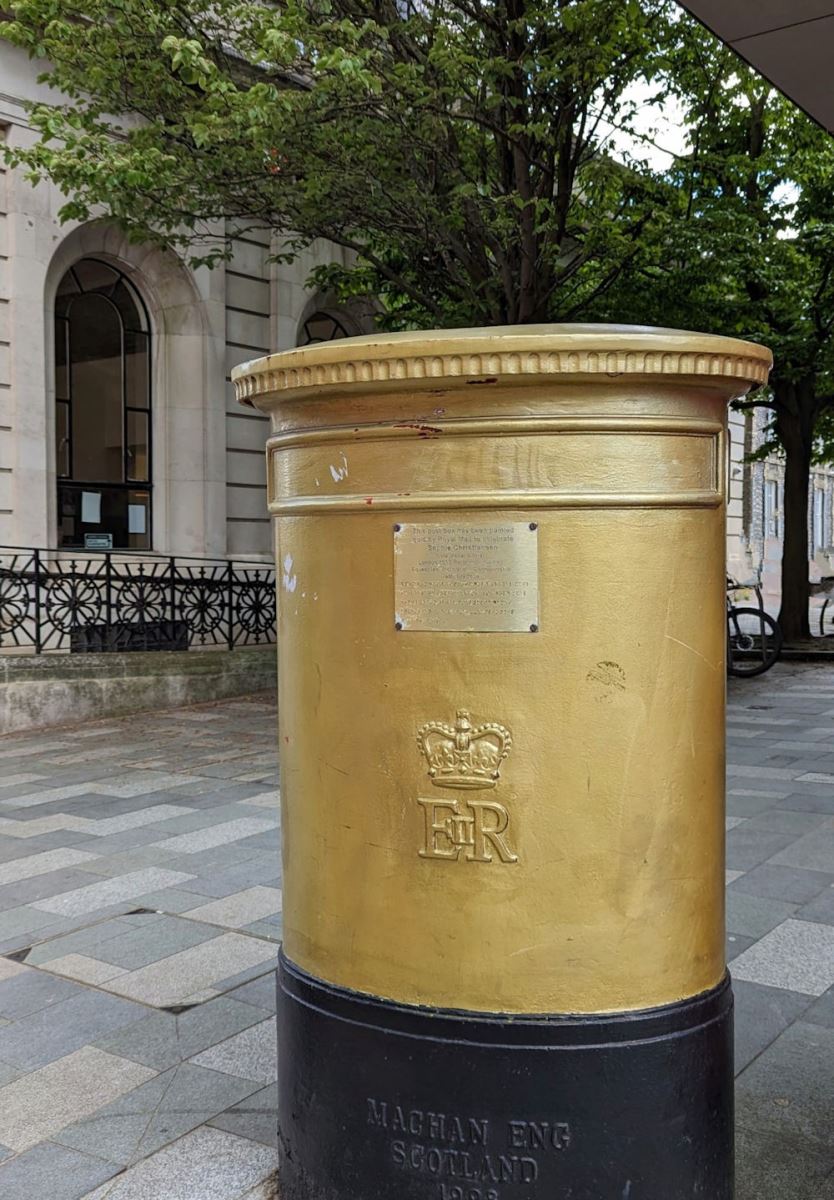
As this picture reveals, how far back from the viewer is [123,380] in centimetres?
1500

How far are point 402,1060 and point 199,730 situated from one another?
8.45 meters

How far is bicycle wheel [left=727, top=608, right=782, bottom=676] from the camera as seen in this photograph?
44.5 ft

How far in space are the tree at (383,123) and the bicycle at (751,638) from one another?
452 centimetres

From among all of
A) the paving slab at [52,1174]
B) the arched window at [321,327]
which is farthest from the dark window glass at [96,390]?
the paving slab at [52,1174]

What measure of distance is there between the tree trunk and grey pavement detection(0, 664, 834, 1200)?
942cm

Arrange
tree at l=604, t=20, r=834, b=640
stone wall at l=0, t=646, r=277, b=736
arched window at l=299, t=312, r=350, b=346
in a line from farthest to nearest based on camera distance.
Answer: arched window at l=299, t=312, r=350, b=346, tree at l=604, t=20, r=834, b=640, stone wall at l=0, t=646, r=277, b=736

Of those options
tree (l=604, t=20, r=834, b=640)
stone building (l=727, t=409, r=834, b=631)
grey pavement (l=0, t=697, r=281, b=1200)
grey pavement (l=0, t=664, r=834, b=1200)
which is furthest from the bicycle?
stone building (l=727, t=409, r=834, b=631)

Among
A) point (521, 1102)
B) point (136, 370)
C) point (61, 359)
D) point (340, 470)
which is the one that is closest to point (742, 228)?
point (136, 370)

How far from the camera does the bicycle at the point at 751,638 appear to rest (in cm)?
1339

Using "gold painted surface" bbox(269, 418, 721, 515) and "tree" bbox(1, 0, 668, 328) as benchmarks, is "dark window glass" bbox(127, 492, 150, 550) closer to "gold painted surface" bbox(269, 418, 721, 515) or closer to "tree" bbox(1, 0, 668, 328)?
"tree" bbox(1, 0, 668, 328)

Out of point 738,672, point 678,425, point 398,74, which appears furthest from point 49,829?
point 738,672

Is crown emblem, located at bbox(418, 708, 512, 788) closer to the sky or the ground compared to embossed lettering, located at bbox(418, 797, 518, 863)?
closer to the sky

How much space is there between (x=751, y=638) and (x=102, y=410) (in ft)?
29.9

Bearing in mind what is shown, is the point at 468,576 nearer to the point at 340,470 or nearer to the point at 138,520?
the point at 340,470
